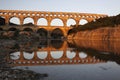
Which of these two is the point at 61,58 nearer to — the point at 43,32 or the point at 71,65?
the point at 71,65

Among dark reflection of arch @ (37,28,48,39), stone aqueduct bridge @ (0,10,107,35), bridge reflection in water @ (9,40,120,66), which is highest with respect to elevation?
stone aqueduct bridge @ (0,10,107,35)

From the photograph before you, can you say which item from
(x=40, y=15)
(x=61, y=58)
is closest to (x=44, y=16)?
(x=40, y=15)

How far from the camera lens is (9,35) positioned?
97562 millimetres

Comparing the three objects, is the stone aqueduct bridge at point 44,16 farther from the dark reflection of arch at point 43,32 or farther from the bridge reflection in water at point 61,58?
the bridge reflection in water at point 61,58

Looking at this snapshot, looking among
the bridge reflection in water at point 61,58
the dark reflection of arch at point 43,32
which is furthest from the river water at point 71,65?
the dark reflection of arch at point 43,32

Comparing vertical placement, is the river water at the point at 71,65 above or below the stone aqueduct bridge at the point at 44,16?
below

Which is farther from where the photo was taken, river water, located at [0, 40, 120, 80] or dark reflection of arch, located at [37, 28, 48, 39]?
dark reflection of arch, located at [37, 28, 48, 39]

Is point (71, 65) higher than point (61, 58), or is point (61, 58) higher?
point (71, 65)

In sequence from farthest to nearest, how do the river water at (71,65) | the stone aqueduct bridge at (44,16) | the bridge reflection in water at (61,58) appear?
the stone aqueduct bridge at (44,16), the bridge reflection in water at (61,58), the river water at (71,65)

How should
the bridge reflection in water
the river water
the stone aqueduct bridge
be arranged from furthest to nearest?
the stone aqueduct bridge < the bridge reflection in water < the river water

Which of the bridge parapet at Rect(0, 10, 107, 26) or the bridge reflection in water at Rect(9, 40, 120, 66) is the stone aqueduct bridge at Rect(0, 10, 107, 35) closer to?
the bridge parapet at Rect(0, 10, 107, 26)

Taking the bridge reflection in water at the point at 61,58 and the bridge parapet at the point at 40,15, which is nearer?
the bridge reflection in water at the point at 61,58

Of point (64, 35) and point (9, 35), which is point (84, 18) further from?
point (9, 35)

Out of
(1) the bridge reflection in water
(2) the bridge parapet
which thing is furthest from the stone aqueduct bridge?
(1) the bridge reflection in water
